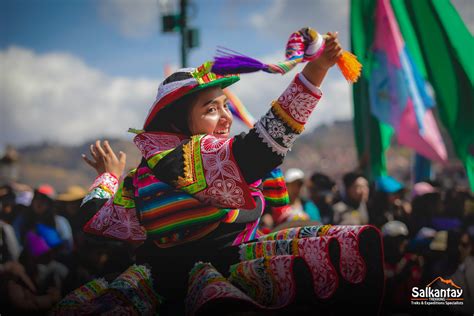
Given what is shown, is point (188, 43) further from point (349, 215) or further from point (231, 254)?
point (231, 254)

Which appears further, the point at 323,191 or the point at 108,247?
the point at 323,191

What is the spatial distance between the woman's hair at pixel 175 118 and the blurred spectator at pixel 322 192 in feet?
11.6

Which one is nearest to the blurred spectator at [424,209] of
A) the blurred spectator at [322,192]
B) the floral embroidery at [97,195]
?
the blurred spectator at [322,192]

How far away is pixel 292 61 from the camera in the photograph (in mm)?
2021

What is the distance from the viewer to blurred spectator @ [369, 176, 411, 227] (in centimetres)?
555

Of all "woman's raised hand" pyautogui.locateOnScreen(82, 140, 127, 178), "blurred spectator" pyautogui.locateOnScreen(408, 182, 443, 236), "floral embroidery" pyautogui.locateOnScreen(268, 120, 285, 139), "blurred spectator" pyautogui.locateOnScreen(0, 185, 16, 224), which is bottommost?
"blurred spectator" pyautogui.locateOnScreen(408, 182, 443, 236)

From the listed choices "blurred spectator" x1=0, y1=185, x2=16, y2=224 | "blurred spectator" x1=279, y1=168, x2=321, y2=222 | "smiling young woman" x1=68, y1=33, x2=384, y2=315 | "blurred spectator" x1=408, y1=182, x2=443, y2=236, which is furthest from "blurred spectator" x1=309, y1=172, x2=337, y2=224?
"smiling young woman" x1=68, y1=33, x2=384, y2=315

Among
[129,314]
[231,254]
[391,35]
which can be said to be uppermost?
[391,35]

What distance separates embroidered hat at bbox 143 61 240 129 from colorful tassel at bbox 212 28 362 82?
0.68 feet

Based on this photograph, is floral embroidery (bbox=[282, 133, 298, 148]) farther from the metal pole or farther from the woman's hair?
the metal pole

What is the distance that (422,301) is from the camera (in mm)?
2953

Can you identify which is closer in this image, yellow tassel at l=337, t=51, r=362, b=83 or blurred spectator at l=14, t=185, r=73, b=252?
yellow tassel at l=337, t=51, r=362, b=83

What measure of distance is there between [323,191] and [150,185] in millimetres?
3977

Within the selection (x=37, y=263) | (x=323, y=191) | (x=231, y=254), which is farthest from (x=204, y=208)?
(x=323, y=191)
